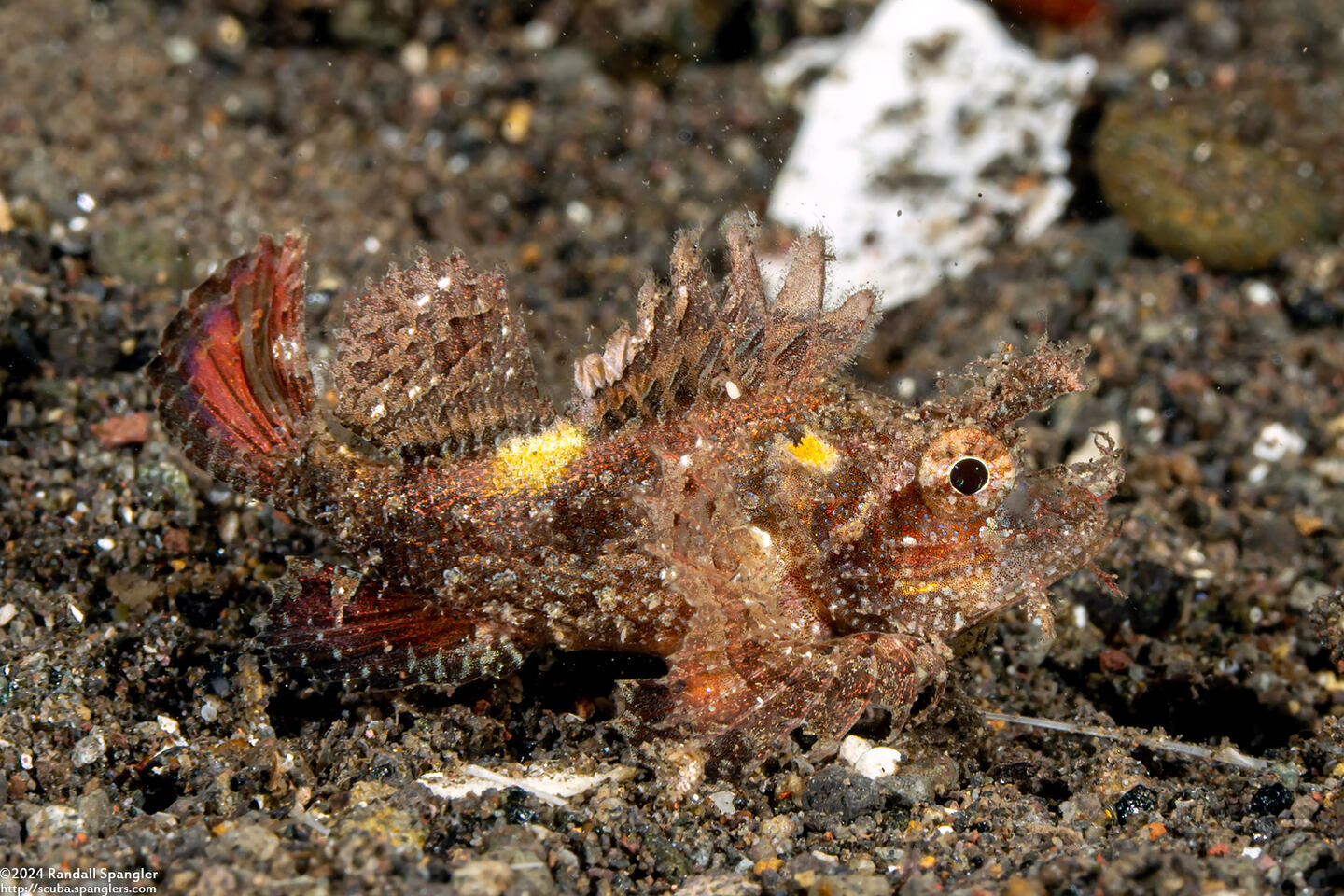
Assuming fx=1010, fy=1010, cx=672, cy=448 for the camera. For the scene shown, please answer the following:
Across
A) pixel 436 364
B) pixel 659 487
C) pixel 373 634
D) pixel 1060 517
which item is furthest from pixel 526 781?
pixel 1060 517

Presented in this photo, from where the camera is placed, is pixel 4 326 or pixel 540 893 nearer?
pixel 540 893

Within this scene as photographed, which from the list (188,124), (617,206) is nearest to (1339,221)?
(617,206)

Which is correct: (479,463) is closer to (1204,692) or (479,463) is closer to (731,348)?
(731,348)

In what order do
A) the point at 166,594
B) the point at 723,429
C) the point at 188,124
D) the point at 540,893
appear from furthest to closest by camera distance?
the point at 188,124, the point at 166,594, the point at 723,429, the point at 540,893

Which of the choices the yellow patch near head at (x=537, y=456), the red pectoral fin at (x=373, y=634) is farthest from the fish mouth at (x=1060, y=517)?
the red pectoral fin at (x=373, y=634)

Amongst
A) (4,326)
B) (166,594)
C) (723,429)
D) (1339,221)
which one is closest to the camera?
(723,429)

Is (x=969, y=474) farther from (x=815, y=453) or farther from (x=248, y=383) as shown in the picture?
(x=248, y=383)

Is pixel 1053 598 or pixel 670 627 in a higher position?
pixel 670 627

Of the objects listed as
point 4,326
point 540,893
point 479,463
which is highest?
point 4,326
